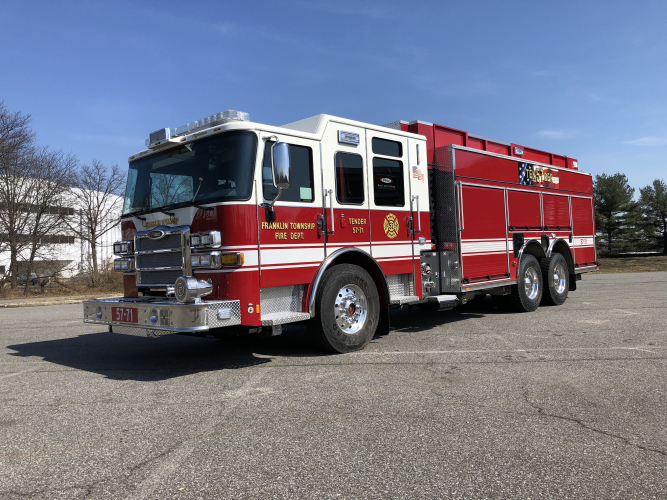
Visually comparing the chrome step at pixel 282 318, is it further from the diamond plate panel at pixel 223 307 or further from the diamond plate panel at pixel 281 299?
the diamond plate panel at pixel 223 307

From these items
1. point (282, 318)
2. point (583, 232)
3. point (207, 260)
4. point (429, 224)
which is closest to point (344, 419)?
point (282, 318)

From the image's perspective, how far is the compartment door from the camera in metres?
8.30

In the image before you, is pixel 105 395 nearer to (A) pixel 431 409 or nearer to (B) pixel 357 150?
(A) pixel 431 409

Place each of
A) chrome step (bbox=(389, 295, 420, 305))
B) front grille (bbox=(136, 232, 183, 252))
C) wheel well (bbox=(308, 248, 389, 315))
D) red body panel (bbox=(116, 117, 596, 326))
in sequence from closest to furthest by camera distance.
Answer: red body panel (bbox=(116, 117, 596, 326)) < front grille (bbox=(136, 232, 183, 252)) < wheel well (bbox=(308, 248, 389, 315)) < chrome step (bbox=(389, 295, 420, 305))

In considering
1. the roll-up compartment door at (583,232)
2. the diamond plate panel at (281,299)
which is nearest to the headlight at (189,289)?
the diamond plate panel at (281,299)

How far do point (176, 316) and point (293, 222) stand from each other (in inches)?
64.4

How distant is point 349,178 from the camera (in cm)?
670

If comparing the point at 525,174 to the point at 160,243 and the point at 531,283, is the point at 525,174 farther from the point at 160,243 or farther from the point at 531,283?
the point at 160,243

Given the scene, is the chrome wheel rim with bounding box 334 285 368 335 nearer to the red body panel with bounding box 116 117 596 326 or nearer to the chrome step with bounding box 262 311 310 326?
the red body panel with bounding box 116 117 596 326

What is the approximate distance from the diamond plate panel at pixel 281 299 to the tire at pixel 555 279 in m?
6.31

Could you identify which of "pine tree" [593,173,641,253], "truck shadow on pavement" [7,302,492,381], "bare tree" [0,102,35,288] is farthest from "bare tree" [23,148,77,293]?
"pine tree" [593,173,641,253]

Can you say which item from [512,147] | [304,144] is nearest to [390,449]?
[304,144]

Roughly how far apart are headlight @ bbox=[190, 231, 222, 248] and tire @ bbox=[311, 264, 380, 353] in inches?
54.7

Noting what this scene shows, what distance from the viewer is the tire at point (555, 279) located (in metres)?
10.5
